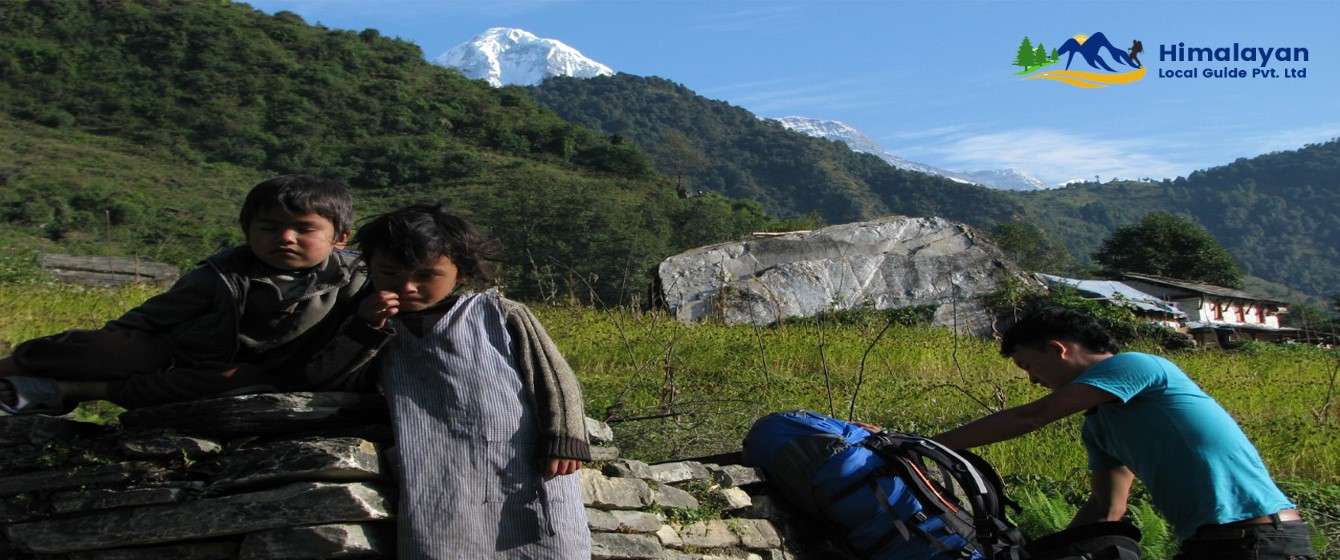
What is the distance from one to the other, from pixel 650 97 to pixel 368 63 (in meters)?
62.6

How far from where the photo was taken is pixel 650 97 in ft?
436

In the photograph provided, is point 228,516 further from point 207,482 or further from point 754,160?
point 754,160

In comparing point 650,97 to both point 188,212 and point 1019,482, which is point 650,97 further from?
point 1019,482

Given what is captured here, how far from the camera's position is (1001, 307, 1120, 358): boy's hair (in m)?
3.97

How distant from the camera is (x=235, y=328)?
10.7ft

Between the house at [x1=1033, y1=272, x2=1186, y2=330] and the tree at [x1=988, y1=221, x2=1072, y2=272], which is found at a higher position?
the tree at [x1=988, y1=221, x2=1072, y2=272]

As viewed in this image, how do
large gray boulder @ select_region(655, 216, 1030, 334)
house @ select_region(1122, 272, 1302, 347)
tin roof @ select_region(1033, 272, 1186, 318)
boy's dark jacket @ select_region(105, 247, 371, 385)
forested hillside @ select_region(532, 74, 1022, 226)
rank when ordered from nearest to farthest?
boy's dark jacket @ select_region(105, 247, 371, 385) → large gray boulder @ select_region(655, 216, 1030, 334) → tin roof @ select_region(1033, 272, 1186, 318) → house @ select_region(1122, 272, 1302, 347) → forested hillside @ select_region(532, 74, 1022, 226)

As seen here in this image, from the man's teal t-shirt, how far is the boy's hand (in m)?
2.35

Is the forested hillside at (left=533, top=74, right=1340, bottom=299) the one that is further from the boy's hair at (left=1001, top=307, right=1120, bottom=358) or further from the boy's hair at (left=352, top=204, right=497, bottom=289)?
the boy's hair at (left=352, top=204, right=497, bottom=289)

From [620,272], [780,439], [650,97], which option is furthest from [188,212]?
[650,97]

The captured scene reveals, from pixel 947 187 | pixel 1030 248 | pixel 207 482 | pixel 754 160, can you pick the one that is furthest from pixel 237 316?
pixel 754 160

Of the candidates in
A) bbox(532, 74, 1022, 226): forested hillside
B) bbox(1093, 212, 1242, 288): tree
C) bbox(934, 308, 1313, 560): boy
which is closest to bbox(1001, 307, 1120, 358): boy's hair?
bbox(934, 308, 1313, 560): boy

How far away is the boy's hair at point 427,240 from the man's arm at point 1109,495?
2.50 metres

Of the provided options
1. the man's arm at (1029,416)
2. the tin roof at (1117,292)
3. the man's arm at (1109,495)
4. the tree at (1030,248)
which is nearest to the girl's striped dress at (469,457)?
the man's arm at (1029,416)
